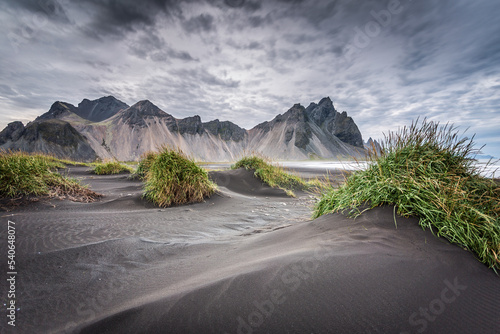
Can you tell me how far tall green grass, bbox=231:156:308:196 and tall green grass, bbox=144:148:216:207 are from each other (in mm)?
4086

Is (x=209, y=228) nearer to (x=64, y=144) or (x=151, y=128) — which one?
(x=64, y=144)

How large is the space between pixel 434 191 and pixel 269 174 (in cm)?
833

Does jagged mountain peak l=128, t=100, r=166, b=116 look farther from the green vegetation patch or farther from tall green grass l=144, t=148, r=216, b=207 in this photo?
tall green grass l=144, t=148, r=216, b=207

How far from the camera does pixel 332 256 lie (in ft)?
5.06

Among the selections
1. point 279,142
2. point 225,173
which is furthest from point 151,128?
point 225,173

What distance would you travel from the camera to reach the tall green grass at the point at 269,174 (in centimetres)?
997

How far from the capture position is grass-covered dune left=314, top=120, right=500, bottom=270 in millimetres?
1648

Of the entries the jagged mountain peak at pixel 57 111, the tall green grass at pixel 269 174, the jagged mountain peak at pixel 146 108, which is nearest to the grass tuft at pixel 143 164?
the tall green grass at pixel 269 174

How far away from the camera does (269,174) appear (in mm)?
10195

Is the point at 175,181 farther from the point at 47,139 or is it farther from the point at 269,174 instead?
the point at 47,139

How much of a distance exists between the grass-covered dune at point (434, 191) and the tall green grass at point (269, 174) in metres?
6.96

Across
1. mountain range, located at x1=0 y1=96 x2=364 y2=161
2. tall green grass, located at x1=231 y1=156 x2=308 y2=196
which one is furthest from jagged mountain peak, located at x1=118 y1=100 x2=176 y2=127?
tall green grass, located at x1=231 y1=156 x2=308 y2=196

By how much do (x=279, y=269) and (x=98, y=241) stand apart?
7.97 ft

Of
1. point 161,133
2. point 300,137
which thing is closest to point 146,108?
point 161,133
